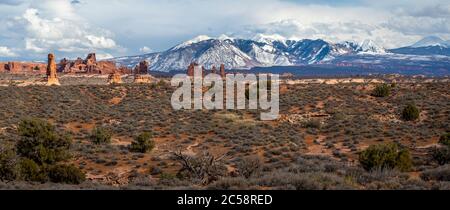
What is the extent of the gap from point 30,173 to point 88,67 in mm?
109505

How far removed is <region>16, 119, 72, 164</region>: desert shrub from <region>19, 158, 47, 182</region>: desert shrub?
2.70 meters

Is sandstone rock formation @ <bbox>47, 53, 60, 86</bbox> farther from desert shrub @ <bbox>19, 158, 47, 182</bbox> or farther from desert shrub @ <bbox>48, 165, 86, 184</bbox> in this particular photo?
desert shrub @ <bbox>48, 165, 86, 184</bbox>

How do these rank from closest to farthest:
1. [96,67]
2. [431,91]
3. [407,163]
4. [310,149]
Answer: [407,163] < [310,149] < [431,91] < [96,67]

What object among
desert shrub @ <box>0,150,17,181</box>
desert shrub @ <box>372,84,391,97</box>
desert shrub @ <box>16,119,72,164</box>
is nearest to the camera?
desert shrub @ <box>0,150,17,181</box>

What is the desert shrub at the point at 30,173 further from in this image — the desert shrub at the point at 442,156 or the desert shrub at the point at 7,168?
the desert shrub at the point at 442,156

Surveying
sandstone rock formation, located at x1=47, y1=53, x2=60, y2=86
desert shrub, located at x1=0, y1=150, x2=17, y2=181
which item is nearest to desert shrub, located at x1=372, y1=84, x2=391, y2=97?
desert shrub, located at x1=0, y1=150, x2=17, y2=181

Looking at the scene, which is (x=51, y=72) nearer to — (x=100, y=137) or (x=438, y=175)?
(x=100, y=137)

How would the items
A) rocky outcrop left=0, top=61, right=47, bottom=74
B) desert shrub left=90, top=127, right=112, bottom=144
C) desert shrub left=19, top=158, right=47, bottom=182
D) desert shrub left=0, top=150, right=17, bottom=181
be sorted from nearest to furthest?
desert shrub left=0, top=150, right=17, bottom=181 < desert shrub left=19, top=158, right=47, bottom=182 < desert shrub left=90, top=127, right=112, bottom=144 < rocky outcrop left=0, top=61, right=47, bottom=74

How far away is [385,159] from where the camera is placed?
53.4 ft

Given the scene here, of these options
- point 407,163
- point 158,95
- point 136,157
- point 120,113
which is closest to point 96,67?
point 158,95

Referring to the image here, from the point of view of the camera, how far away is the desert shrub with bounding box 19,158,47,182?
14.9m
